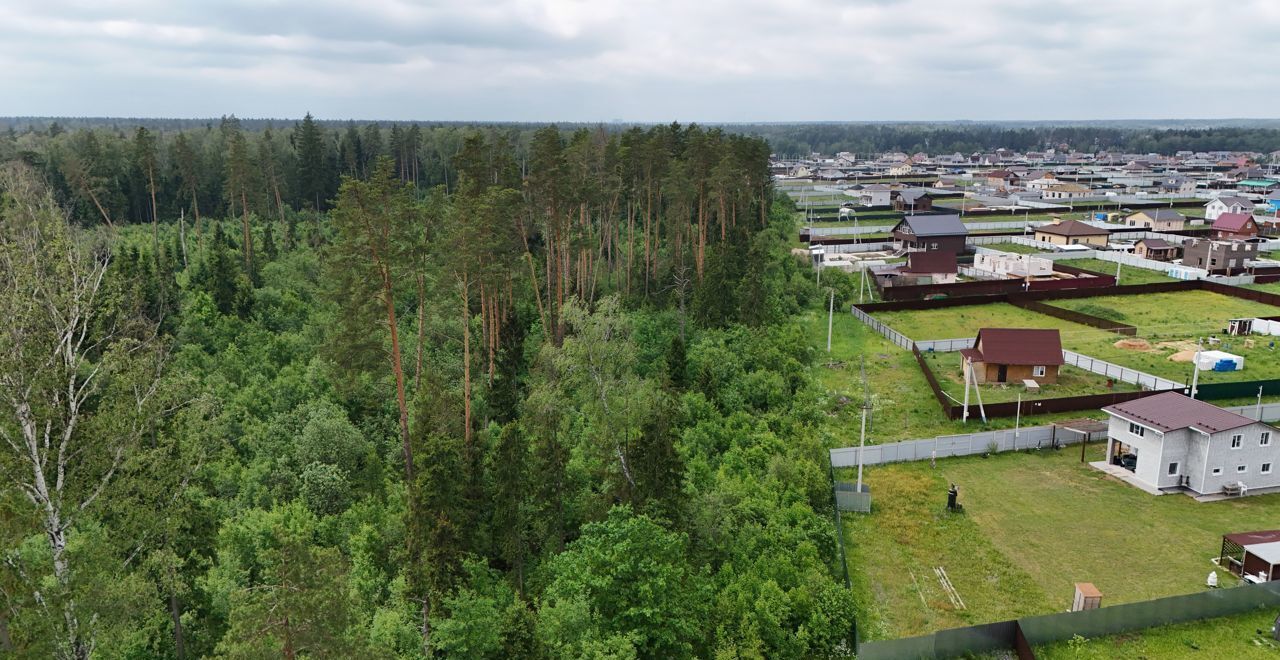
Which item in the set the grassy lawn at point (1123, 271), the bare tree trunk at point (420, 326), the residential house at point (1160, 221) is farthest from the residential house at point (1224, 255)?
the bare tree trunk at point (420, 326)

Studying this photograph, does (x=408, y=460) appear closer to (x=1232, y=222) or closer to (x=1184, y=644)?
(x=1184, y=644)

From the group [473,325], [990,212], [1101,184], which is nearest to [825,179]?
[1101,184]

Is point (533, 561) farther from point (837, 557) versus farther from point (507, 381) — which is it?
point (507, 381)

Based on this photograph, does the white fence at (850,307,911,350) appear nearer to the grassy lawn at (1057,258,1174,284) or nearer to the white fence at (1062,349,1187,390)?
the white fence at (1062,349,1187,390)

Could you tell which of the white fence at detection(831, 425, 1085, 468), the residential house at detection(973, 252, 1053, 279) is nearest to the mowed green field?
the residential house at detection(973, 252, 1053, 279)

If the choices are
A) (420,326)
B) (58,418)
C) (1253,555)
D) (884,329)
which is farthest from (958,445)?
(58,418)

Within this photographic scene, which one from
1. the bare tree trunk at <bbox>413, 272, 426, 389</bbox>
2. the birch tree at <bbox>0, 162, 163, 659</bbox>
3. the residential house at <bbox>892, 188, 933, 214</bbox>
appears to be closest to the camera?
the birch tree at <bbox>0, 162, 163, 659</bbox>
